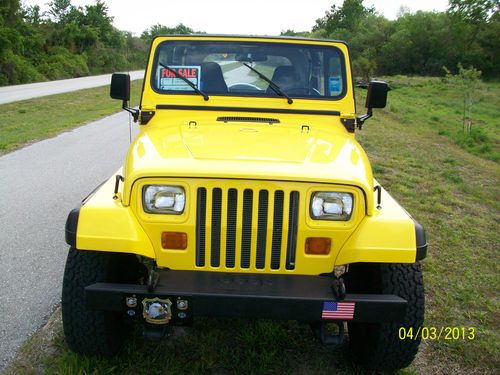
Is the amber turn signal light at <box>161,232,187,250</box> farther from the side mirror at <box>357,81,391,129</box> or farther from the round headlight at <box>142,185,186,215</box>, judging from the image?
the side mirror at <box>357,81,391,129</box>

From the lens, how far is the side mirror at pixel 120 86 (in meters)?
3.66

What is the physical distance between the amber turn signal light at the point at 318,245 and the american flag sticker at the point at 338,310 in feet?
0.93

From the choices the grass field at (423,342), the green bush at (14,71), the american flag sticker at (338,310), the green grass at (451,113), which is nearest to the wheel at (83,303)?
the grass field at (423,342)

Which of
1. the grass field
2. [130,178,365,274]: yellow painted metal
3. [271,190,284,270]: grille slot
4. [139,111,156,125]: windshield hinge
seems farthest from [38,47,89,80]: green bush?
[271,190,284,270]: grille slot

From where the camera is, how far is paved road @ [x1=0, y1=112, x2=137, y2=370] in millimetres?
3326

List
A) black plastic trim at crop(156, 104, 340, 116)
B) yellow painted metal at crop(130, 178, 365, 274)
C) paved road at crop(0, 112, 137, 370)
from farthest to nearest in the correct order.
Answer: black plastic trim at crop(156, 104, 340, 116), paved road at crop(0, 112, 137, 370), yellow painted metal at crop(130, 178, 365, 274)

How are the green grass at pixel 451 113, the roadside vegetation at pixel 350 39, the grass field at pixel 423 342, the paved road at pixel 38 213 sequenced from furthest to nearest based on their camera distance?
1. the roadside vegetation at pixel 350 39
2. the green grass at pixel 451 113
3. the paved road at pixel 38 213
4. the grass field at pixel 423 342

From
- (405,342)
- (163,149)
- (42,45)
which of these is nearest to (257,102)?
(163,149)

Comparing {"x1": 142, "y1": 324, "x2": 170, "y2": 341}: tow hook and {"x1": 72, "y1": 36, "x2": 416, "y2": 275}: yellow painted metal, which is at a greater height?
{"x1": 72, "y1": 36, "x2": 416, "y2": 275}: yellow painted metal

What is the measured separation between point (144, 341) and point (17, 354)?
71cm

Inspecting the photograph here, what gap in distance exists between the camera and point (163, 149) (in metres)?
2.75

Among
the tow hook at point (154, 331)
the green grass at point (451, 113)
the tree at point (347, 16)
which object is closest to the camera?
the tow hook at point (154, 331)

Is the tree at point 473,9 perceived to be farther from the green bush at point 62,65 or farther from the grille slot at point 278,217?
the grille slot at point 278,217

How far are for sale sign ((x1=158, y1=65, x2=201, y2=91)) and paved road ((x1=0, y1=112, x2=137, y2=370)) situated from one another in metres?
1.71
